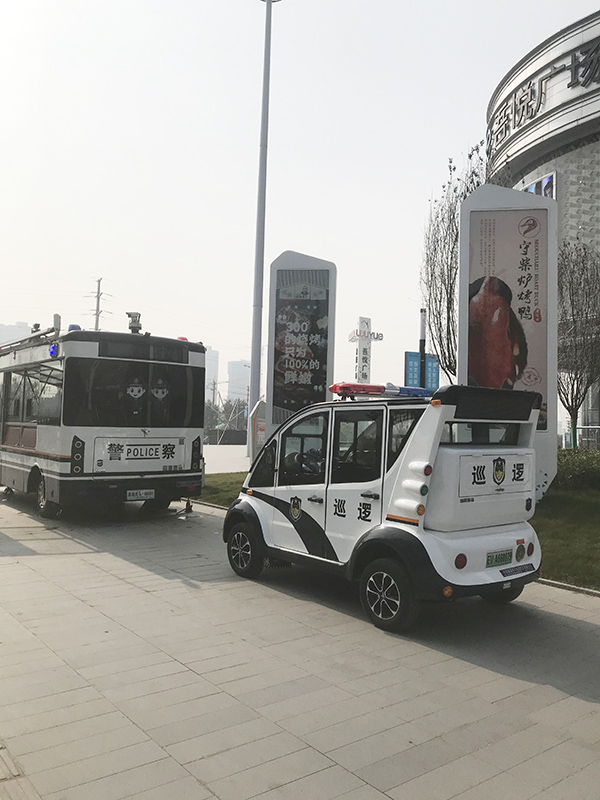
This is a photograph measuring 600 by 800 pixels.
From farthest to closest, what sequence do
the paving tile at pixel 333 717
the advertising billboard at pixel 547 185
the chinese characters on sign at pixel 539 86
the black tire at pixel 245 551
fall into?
the advertising billboard at pixel 547 185 < the chinese characters on sign at pixel 539 86 < the black tire at pixel 245 551 < the paving tile at pixel 333 717

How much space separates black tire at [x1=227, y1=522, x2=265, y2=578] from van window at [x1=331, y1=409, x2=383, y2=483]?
1431 millimetres

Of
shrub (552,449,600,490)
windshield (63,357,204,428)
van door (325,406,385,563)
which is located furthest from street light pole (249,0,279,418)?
van door (325,406,385,563)

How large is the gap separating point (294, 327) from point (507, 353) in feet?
14.7

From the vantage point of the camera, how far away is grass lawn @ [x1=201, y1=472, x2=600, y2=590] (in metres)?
7.85

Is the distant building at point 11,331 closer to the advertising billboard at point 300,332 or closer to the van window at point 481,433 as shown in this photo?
the advertising billboard at point 300,332

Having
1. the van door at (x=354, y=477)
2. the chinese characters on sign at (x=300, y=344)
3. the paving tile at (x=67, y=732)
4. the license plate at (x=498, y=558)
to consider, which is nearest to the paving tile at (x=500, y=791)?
the paving tile at (x=67, y=732)

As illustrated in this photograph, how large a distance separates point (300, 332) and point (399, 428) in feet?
27.9

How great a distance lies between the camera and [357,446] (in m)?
6.53

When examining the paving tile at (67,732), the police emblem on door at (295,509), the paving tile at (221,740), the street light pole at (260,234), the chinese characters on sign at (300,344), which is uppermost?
the street light pole at (260,234)

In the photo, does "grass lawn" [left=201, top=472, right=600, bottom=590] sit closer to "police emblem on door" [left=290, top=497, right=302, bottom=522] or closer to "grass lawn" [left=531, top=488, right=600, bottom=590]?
"grass lawn" [left=531, top=488, right=600, bottom=590]

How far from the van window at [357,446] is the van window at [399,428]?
0.13 m

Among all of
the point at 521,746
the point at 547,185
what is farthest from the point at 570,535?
the point at 547,185

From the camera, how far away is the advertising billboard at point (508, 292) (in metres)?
11.7

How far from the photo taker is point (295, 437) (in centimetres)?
721
